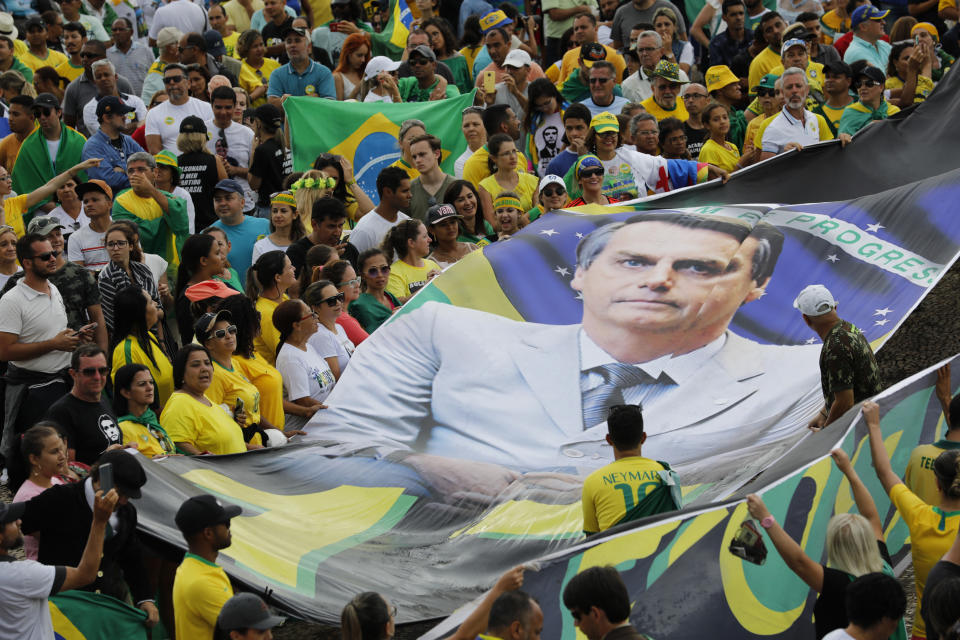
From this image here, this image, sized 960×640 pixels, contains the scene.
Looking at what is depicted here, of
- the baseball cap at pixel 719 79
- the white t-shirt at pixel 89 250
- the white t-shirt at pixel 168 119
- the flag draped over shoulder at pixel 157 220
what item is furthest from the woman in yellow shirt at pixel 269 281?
the baseball cap at pixel 719 79

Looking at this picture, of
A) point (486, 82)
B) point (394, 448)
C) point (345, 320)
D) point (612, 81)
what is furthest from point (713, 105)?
point (394, 448)

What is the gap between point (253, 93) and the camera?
13586 millimetres

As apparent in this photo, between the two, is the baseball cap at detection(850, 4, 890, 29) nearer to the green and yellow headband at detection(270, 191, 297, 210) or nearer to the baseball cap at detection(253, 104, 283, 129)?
the baseball cap at detection(253, 104, 283, 129)

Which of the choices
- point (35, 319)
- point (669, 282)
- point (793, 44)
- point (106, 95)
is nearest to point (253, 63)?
point (106, 95)

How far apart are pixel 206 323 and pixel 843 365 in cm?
334

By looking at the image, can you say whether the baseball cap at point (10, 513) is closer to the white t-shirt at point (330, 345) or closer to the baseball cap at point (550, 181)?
the white t-shirt at point (330, 345)

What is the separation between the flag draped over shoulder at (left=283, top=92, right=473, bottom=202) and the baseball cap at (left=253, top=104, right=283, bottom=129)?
12cm

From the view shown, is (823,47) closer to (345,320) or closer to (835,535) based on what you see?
(345,320)

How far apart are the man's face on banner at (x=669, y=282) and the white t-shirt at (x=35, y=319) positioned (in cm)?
305

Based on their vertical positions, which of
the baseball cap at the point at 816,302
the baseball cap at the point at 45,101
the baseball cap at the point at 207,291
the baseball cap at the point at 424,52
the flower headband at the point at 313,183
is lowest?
the baseball cap at the point at 207,291

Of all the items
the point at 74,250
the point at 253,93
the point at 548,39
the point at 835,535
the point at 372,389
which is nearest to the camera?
the point at 835,535

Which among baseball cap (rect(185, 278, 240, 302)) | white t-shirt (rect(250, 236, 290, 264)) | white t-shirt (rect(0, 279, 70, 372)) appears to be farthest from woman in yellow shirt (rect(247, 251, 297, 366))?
white t-shirt (rect(0, 279, 70, 372))

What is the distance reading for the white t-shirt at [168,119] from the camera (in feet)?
38.5

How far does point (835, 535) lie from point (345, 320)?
4.37 metres
